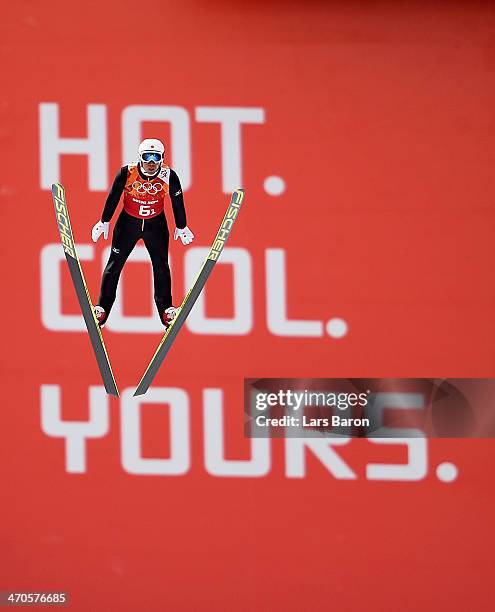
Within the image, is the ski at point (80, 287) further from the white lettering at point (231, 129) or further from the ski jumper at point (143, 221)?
the white lettering at point (231, 129)

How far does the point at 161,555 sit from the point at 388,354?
1154 mm

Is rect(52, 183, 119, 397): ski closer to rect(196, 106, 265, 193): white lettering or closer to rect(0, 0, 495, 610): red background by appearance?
rect(0, 0, 495, 610): red background

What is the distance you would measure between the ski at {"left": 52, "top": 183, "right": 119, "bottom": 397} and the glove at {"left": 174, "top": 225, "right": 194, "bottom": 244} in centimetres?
Result: 39

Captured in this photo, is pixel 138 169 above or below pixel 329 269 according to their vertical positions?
above

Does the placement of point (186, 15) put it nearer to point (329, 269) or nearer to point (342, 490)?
point (329, 269)

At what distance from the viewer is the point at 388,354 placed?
306 centimetres

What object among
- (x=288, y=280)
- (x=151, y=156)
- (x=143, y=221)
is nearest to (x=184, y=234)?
(x=143, y=221)

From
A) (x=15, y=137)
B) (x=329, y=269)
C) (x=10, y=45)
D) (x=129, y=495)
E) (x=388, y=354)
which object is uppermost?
(x=10, y=45)

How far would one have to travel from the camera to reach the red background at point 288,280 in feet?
9.93

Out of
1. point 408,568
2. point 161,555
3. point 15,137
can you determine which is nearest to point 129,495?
point 161,555

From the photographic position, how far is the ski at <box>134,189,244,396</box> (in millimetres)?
3088

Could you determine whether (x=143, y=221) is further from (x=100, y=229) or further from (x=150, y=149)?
(x=150, y=149)

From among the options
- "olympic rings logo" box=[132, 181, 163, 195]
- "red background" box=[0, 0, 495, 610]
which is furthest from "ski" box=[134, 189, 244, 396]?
"olympic rings logo" box=[132, 181, 163, 195]

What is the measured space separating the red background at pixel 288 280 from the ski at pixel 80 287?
33 millimetres
